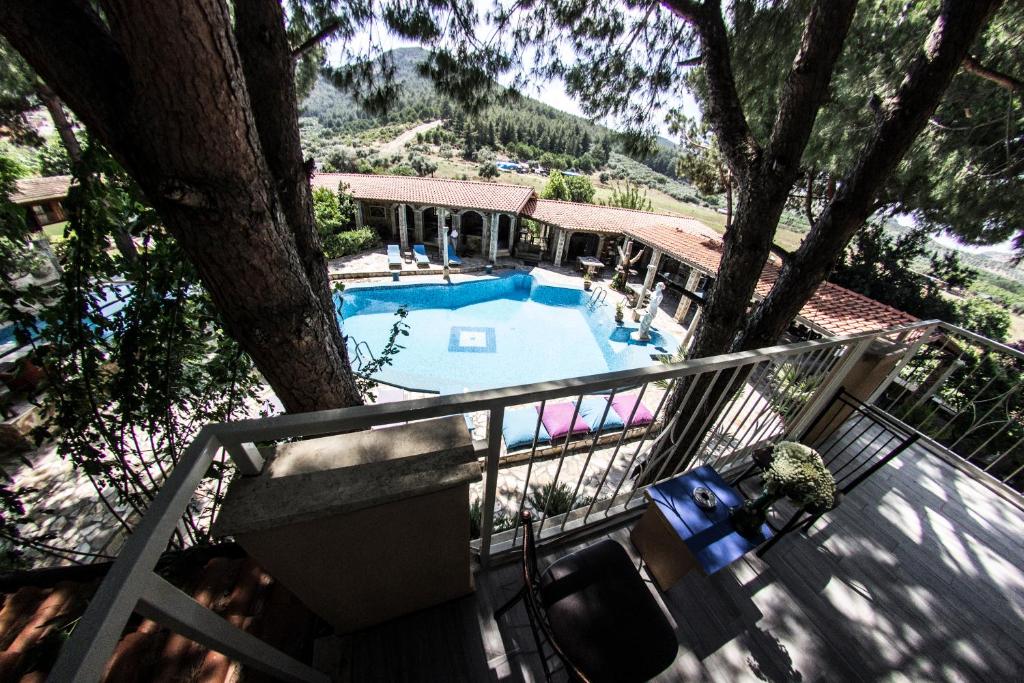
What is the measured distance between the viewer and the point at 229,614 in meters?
1.47

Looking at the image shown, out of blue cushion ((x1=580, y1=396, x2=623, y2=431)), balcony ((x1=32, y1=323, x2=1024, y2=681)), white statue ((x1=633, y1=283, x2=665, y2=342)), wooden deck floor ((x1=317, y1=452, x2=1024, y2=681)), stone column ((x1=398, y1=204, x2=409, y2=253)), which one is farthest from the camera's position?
stone column ((x1=398, y1=204, x2=409, y2=253))

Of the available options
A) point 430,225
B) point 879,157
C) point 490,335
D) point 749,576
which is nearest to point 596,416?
point 490,335

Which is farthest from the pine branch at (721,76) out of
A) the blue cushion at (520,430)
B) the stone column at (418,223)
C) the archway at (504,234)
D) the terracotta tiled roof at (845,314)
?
the stone column at (418,223)

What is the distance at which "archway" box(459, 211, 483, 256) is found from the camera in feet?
53.7

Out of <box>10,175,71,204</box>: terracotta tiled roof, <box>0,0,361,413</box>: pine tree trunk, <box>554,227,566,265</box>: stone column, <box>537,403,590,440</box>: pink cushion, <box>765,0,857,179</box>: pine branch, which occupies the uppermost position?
<box>765,0,857,179</box>: pine branch

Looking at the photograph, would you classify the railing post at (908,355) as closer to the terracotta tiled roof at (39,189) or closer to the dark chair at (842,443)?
the dark chair at (842,443)

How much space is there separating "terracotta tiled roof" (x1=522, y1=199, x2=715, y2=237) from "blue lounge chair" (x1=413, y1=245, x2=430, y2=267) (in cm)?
469

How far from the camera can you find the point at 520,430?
6.59 meters

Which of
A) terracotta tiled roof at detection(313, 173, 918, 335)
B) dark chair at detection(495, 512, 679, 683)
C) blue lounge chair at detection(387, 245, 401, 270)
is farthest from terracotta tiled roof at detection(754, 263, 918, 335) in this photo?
blue lounge chair at detection(387, 245, 401, 270)

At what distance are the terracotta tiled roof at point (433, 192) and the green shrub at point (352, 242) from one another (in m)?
1.61

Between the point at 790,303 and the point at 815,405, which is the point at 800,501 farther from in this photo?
the point at 790,303

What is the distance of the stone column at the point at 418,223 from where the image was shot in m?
16.1

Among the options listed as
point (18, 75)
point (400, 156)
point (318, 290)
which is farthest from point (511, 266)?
point (400, 156)

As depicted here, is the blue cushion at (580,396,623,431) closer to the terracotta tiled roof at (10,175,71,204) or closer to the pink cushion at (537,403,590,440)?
the pink cushion at (537,403,590,440)
